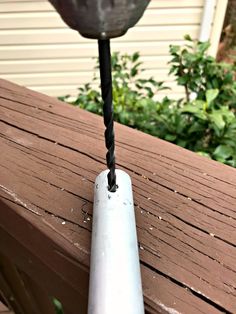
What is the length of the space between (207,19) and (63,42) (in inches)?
49.4

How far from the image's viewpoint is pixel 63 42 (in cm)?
354

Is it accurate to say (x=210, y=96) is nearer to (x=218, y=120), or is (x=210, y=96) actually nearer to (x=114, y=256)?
(x=218, y=120)

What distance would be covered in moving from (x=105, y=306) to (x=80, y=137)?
42 centimetres

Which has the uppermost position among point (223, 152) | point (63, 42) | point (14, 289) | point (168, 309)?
point (63, 42)

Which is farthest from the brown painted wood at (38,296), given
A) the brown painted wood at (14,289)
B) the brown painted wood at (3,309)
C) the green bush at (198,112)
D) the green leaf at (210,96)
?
the green leaf at (210,96)

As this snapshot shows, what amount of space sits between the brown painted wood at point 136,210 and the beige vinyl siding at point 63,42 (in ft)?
9.17

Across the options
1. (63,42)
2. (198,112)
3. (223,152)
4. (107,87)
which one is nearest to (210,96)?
(198,112)

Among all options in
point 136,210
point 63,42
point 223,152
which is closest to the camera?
point 136,210

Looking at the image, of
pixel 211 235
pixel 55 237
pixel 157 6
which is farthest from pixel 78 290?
pixel 157 6

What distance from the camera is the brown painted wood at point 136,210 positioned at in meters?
0.51

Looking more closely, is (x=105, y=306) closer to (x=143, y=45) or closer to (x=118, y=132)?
(x=118, y=132)

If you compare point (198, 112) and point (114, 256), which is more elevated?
point (198, 112)

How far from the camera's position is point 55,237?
1.89ft

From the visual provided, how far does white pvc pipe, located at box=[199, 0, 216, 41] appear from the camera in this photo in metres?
3.23
